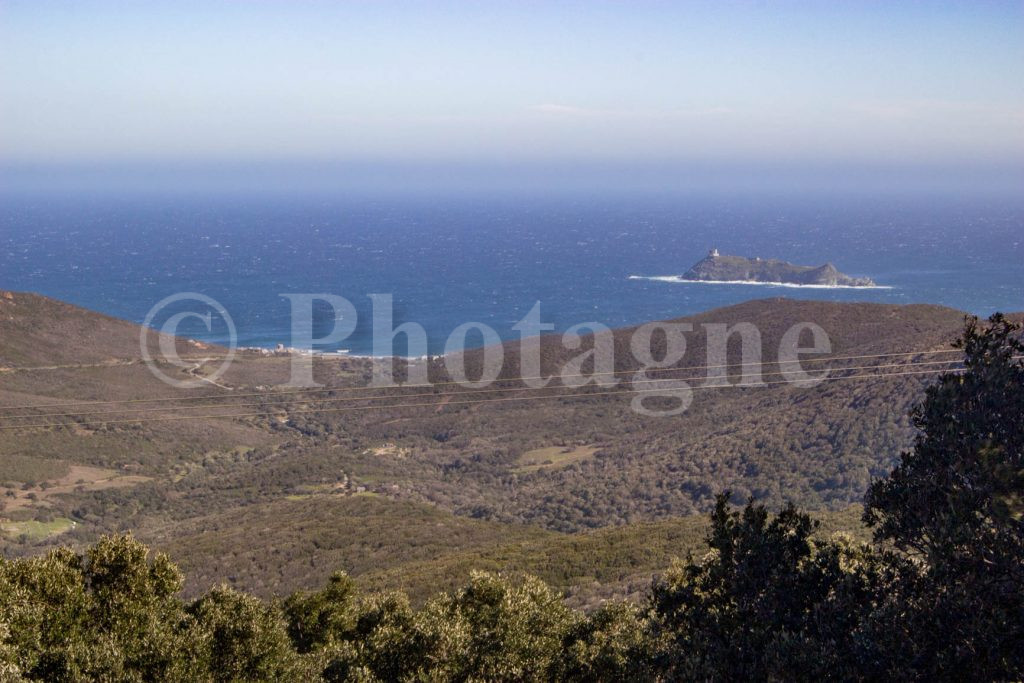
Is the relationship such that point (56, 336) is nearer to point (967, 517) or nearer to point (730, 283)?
point (967, 517)

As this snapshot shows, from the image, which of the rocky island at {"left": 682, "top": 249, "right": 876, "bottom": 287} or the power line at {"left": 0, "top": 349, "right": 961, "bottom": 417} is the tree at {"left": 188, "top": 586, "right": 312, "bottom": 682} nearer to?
the power line at {"left": 0, "top": 349, "right": 961, "bottom": 417}

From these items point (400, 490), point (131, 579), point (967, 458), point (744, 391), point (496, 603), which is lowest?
point (400, 490)

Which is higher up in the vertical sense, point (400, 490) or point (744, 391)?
point (744, 391)

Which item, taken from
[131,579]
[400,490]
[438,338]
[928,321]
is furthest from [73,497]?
[438,338]

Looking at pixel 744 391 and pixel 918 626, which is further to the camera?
pixel 744 391

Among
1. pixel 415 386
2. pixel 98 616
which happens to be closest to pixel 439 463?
pixel 415 386

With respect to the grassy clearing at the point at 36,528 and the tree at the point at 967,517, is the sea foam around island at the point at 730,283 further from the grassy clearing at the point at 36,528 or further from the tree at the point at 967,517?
the tree at the point at 967,517

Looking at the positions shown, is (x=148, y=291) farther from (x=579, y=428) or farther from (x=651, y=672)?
(x=651, y=672)
